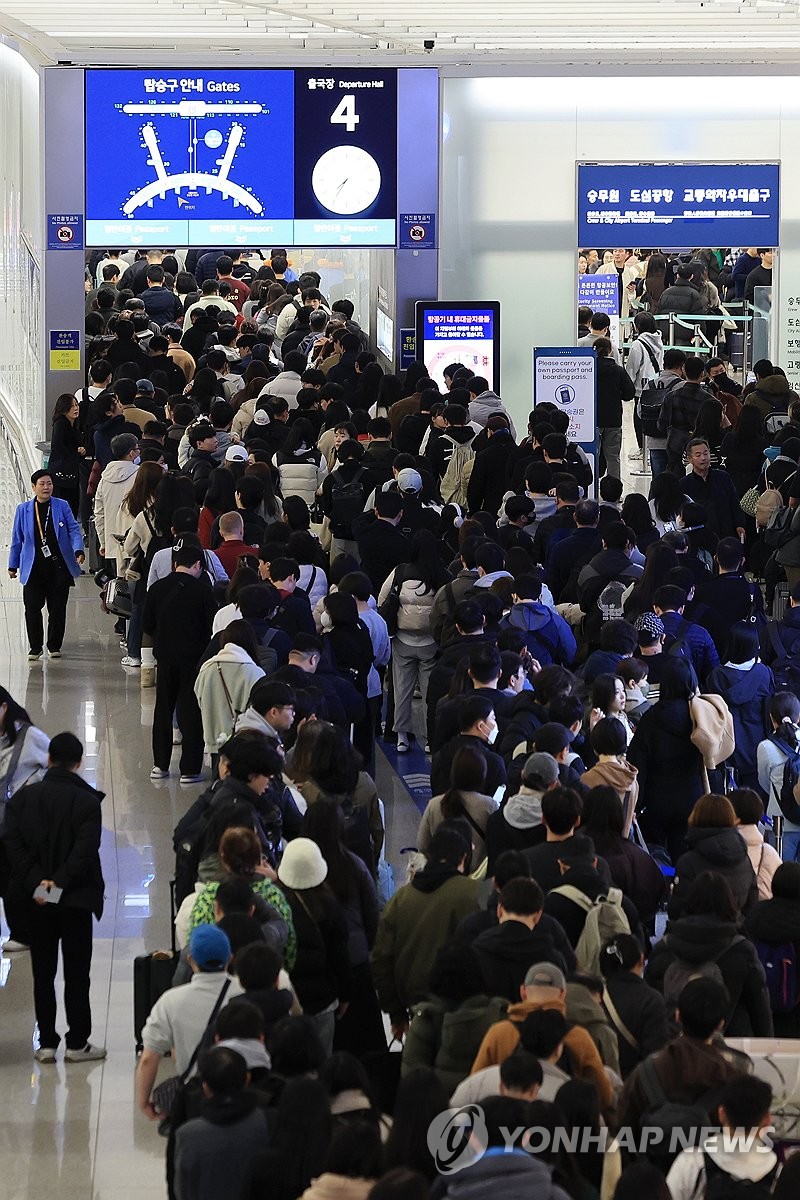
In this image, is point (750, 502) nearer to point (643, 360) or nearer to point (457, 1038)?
point (643, 360)

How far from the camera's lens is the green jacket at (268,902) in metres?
5.64

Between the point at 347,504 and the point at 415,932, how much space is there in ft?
21.4

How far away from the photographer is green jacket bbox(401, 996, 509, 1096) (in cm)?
507

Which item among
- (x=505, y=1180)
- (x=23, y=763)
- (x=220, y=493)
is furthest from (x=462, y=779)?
(x=220, y=493)

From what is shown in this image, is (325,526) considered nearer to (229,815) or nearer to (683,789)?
(683,789)

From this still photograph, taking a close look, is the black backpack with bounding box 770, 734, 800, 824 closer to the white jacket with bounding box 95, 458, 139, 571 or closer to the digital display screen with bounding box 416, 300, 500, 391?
the white jacket with bounding box 95, 458, 139, 571

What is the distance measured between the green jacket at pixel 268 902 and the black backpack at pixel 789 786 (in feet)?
8.86

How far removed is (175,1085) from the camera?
17.1 feet

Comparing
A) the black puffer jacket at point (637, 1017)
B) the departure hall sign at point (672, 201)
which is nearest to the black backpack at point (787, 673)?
the black puffer jacket at point (637, 1017)

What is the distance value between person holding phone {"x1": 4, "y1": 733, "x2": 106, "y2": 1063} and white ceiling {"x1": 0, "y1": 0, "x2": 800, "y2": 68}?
39.8 ft

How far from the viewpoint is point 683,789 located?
8062 millimetres

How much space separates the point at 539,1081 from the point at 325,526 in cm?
847

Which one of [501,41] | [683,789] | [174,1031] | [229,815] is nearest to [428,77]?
[501,41]

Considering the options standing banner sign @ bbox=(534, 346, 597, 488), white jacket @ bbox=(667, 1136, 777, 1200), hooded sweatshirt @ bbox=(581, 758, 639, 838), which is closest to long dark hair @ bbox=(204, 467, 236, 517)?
standing banner sign @ bbox=(534, 346, 597, 488)
